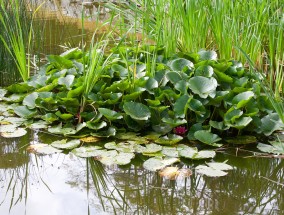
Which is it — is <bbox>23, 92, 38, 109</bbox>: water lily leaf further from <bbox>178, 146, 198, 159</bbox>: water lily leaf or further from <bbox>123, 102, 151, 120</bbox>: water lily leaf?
<bbox>178, 146, 198, 159</bbox>: water lily leaf

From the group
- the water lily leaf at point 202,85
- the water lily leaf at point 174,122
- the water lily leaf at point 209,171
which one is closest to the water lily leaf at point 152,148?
the water lily leaf at point 174,122

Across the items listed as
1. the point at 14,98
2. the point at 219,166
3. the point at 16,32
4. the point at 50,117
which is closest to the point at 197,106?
the point at 219,166

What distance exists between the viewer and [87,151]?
7.74 feet

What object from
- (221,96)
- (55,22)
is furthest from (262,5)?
(55,22)

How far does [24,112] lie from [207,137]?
103 cm

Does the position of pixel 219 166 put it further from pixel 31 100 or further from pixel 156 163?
pixel 31 100

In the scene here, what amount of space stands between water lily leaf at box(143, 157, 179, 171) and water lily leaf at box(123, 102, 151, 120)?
0.30 metres

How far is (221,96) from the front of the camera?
2.53 metres

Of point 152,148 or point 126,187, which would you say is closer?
point 126,187

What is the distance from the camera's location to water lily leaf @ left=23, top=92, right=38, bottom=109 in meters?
2.72

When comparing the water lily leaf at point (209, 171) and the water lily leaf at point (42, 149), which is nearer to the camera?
the water lily leaf at point (209, 171)

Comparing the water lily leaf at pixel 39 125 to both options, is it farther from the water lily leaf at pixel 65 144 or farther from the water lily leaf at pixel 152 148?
the water lily leaf at pixel 152 148

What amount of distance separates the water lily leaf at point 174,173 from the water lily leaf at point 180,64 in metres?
0.74

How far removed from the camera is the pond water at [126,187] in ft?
6.16
